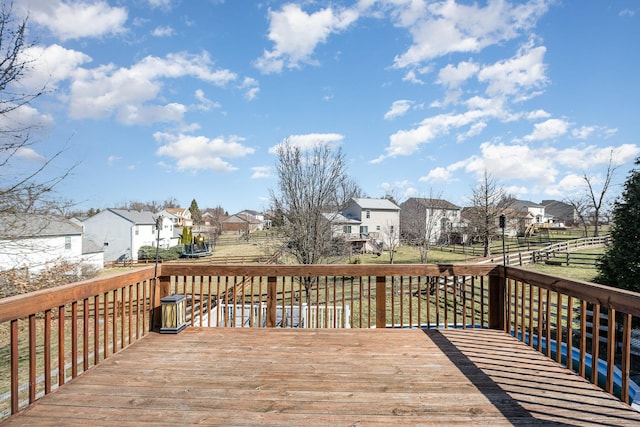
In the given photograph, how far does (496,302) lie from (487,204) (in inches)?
807

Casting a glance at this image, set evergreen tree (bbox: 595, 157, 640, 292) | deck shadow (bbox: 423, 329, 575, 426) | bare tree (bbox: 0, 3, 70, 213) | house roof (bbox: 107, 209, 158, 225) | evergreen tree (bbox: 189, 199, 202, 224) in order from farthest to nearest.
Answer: evergreen tree (bbox: 189, 199, 202, 224)
house roof (bbox: 107, 209, 158, 225)
bare tree (bbox: 0, 3, 70, 213)
evergreen tree (bbox: 595, 157, 640, 292)
deck shadow (bbox: 423, 329, 575, 426)

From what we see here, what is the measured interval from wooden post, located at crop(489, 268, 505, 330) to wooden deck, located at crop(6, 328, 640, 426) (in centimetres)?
52

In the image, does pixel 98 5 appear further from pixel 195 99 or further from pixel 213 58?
pixel 195 99

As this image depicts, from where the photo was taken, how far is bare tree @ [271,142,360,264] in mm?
11445

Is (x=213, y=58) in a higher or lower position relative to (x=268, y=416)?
higher

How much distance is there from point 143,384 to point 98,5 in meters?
7.39

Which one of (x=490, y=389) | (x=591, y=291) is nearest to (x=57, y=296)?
(x=490, y=389)

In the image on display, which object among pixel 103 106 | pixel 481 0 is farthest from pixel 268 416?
pixel 103 106

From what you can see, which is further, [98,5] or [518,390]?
[98,5]

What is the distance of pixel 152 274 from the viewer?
379 cm

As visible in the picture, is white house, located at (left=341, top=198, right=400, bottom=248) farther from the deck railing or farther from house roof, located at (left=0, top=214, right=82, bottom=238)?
house roof, located at (left=0, top=214, right=82, bottom=238)

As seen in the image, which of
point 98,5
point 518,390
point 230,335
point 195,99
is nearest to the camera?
point 518,390

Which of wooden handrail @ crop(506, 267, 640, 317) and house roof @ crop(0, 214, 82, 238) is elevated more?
house roof @ crop(0, 214, 82, 238)

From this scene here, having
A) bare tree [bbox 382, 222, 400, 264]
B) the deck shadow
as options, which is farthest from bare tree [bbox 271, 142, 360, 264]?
the deck shadow
